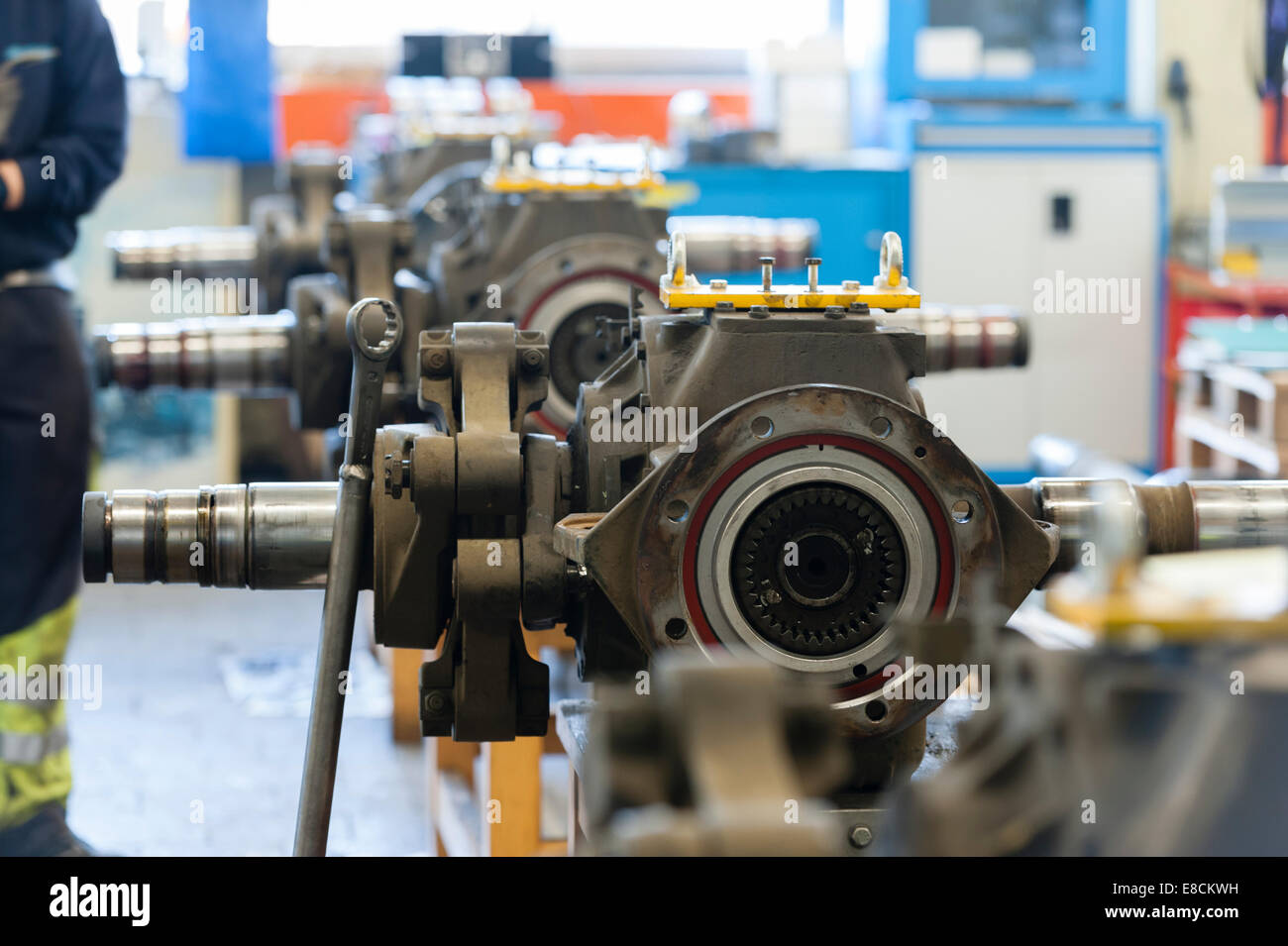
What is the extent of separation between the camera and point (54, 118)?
236 cm

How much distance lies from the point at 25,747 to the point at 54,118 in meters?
0.95

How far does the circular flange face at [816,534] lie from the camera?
0.93 m

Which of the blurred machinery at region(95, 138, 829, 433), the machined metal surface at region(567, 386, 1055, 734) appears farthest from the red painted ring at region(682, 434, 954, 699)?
the blurred machinery at region(95, 138, 829, 433)

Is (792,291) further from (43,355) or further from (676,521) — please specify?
(43,355)

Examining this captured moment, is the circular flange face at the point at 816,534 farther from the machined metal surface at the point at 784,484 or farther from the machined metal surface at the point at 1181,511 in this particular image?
the machined metal surface at the point at 1181,511

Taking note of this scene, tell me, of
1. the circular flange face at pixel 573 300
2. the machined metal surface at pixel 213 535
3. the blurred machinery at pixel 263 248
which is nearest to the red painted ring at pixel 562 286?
the circular flange face at pixel 573 300

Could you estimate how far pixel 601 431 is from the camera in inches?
43.0

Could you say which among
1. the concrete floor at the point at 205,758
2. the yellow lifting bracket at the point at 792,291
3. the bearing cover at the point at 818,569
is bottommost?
the concrete floor at the point at 205,758

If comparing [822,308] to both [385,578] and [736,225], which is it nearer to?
[385,578]

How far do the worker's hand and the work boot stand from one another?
868 mm

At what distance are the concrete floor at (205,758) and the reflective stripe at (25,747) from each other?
18 centimetres

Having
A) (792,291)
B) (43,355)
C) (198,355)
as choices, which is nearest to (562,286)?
(198,355)
